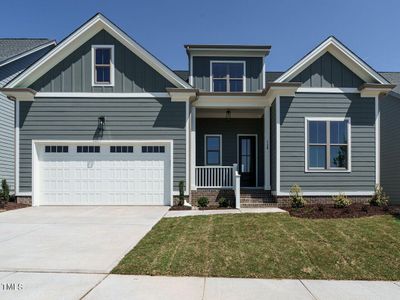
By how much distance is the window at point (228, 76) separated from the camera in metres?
14.8

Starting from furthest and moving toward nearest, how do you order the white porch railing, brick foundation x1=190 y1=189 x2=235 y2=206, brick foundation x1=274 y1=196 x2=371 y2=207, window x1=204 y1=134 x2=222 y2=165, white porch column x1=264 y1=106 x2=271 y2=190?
window x1=204 y1=134 x2=222 y2=165
the white porch railing
white porch column x1=264 y1=106 x2=271 y2=190
brick foundation x1=190 y1=189 x2=235 y2=206
brick foundation x1=274 y1=196 x2=371 y2=207

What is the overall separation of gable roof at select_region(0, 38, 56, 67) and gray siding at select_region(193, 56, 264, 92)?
8.88m

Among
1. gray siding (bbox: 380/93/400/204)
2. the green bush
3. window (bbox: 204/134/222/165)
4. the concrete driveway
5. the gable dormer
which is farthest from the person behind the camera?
window (bbox: 204/134/222/165)

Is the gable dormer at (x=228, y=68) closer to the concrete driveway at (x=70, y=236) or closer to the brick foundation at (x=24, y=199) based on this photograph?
the concrete driveway at (x=70, y=236)

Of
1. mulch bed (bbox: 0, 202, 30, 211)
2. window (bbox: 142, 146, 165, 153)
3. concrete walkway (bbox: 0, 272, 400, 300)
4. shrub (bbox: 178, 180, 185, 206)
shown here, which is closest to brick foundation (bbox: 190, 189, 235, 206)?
shrub (bbox: 178, 180, 185, 206)

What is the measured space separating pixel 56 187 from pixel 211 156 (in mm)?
6826

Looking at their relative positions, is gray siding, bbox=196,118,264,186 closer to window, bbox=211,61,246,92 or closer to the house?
window, bbox=211,61,246,92

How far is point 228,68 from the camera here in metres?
14.9

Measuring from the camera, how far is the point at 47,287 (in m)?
4.52

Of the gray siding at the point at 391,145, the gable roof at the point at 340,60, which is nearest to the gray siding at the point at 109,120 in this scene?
the gable roof at the point at 340,60

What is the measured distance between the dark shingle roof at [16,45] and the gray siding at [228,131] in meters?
9.79

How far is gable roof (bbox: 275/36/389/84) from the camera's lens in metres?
12.1

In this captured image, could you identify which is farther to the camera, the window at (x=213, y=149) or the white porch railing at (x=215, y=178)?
the window at (x=213, y=149)

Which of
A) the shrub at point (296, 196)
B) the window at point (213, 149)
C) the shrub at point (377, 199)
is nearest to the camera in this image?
the shrub at point (296, 196)
